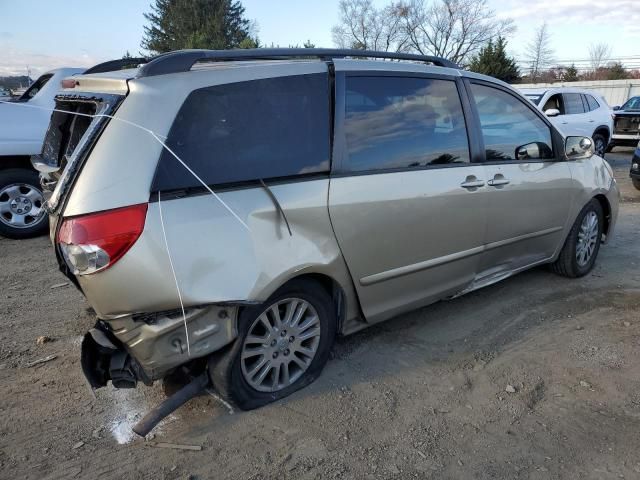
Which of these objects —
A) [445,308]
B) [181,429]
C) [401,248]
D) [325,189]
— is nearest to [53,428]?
[181,429]

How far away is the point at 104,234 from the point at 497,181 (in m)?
2.69

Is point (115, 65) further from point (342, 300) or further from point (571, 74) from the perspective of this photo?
point (571, 74)

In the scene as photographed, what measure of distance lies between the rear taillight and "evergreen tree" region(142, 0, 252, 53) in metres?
39.2

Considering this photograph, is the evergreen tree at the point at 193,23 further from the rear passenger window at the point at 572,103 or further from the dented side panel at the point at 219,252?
the dented side panel at the point at 219,252

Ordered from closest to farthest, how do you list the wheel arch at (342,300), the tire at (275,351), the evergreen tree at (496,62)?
1. the tire at (275,351)
2. the wheel arch at (342,300)
3. the evergreen tree at (496,62)

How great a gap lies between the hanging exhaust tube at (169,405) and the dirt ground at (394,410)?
0.54 ft

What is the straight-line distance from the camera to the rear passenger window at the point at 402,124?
10.0 ft

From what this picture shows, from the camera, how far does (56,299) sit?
4391mm

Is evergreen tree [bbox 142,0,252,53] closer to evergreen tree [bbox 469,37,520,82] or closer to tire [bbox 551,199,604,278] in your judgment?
evergreen tree [bbox 469,37,520,82]

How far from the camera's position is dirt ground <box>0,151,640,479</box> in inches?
97.3

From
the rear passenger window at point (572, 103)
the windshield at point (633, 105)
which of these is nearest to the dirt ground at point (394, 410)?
the rear passenger window at point (572, 103)

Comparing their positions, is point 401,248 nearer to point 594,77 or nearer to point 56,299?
point 56,299

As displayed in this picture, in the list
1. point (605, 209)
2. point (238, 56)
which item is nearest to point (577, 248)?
point (605, 209)

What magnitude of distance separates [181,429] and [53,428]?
26.3 inches
